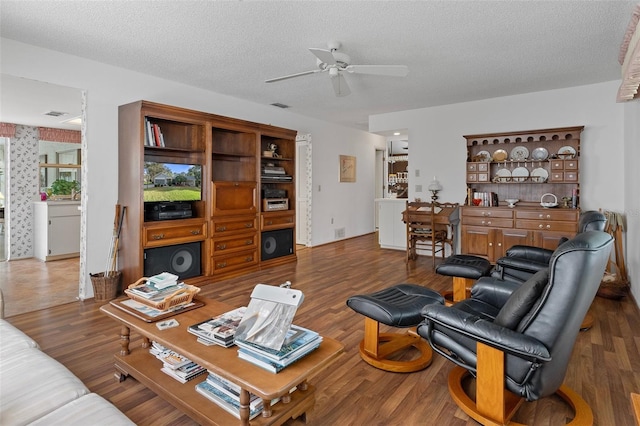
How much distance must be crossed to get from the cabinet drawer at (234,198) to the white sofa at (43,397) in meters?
2.92

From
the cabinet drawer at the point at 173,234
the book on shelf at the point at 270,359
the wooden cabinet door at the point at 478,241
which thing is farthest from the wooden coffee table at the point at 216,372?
the wooden cabinet door at the point at 478,241

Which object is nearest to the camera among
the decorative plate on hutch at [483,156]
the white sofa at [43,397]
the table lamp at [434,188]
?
the white sofa at [43,397]

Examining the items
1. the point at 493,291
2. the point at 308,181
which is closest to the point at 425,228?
the point at 308,181

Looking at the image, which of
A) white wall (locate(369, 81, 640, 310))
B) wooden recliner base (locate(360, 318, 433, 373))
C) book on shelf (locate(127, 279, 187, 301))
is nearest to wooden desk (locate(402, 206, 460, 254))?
white wall (locate(369, 81, 640, 310))

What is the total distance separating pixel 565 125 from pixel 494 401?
14.9ft

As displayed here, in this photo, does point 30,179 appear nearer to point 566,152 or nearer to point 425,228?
point 425,228

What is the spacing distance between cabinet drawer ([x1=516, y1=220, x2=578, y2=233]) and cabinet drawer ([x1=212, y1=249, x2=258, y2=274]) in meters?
3.61

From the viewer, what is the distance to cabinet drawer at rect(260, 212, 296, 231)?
5.08m

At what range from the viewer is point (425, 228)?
531 centimetres

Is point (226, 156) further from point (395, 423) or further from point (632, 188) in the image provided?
point (632, 188)

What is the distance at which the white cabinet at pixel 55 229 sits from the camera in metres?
5.37

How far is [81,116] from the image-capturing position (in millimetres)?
3762

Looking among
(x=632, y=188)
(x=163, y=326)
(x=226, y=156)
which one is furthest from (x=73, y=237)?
(x=632, y=188)

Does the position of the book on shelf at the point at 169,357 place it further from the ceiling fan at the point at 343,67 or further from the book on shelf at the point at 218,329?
the ceiling fan at the point at 343,67
